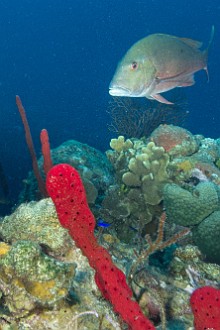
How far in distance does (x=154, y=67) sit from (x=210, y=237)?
219cm

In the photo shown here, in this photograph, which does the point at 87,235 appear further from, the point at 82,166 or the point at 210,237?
the point at 82,166

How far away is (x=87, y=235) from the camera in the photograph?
7.80ft

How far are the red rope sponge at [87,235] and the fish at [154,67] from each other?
6.53 ft

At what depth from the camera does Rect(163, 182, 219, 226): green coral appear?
3836 mm

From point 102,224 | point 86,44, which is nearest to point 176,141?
point 102,224

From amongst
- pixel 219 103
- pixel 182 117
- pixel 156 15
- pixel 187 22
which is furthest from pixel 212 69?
pixel 182 117

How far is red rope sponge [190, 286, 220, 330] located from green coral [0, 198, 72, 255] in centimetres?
115

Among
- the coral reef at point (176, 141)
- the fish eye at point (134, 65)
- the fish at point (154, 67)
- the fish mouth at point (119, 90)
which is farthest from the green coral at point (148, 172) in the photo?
the fish eye at point (134, 65)

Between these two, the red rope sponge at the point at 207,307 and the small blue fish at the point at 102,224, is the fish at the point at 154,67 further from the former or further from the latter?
the red rope sponge at the point at 207,307

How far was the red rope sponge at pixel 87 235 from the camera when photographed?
2.09 metres

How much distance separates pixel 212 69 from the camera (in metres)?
72.7

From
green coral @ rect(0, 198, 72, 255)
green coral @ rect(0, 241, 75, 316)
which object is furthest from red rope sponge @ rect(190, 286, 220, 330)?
green coral @ rect(0, 198, 72, 255)

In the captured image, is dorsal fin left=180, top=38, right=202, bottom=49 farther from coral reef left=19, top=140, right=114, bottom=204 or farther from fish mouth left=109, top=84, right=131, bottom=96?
coral reef left=19, top=140, right=114, bottom=204

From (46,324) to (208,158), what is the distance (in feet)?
A: 13.1
